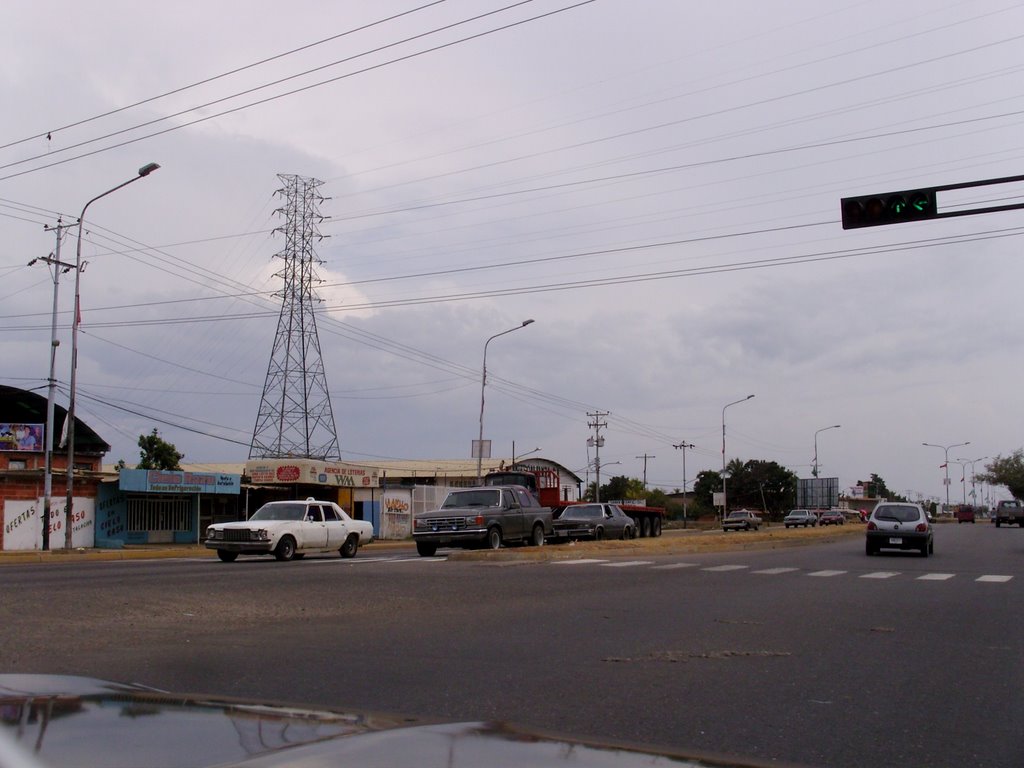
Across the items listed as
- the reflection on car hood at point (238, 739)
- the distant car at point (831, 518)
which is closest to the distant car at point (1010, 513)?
the distant car at point (831, 518)

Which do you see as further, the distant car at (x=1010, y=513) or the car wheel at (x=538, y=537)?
the distant car at (x=1010, y=513)

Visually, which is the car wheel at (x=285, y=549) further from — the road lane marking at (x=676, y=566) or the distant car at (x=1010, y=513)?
the distant car at (x=1010, y=513)

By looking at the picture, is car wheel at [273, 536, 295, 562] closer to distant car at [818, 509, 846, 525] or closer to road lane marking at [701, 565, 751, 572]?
road lane marking at [701, 565, 751, 572]

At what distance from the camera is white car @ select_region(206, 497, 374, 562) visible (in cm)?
2345

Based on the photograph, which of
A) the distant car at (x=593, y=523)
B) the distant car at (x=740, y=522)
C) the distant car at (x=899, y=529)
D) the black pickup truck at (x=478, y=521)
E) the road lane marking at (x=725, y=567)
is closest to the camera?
the road lane marking at (x=725, y=567)

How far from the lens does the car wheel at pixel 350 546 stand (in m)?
26.1

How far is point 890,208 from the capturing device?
17.3 meters

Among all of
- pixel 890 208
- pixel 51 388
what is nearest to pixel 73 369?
pixel 51 388

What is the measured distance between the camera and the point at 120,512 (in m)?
39.5

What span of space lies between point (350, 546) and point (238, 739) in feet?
78.0

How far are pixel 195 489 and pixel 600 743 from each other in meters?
40.5

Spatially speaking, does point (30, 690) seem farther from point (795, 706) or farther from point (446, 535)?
point (446, 535)

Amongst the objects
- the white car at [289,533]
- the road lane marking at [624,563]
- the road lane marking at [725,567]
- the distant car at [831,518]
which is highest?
the white car at [289,533]

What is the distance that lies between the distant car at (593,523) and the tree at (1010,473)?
9792 cm
